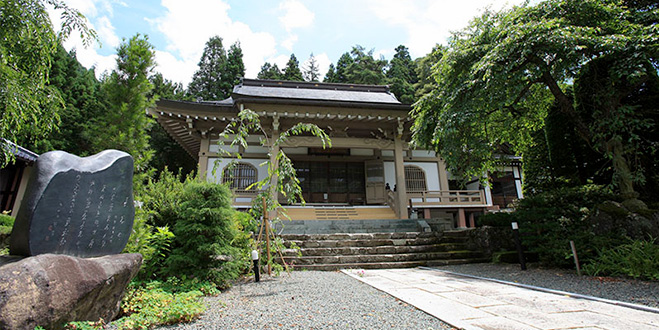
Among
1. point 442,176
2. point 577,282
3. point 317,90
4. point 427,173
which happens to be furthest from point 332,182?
point 577,282

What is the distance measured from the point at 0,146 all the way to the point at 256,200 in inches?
139

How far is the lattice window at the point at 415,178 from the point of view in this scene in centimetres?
1350

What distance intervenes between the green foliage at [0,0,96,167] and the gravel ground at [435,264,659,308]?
728 centimetres

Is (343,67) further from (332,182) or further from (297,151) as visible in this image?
(332,182)

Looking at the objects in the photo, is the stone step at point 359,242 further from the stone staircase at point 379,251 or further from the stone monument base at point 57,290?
the stone monument base at point 57,290

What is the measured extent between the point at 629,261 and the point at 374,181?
924 centimetres

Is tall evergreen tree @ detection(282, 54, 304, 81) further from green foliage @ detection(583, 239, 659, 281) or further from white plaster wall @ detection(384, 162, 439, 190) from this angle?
green foliage @ detection(583, 239, 659, 281)

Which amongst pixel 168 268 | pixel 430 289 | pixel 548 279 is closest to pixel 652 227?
pixel 548 279

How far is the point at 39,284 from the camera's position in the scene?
206 cm

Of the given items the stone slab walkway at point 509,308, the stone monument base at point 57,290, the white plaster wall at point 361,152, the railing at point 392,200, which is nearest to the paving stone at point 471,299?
the stone slab walkway at point 509,308

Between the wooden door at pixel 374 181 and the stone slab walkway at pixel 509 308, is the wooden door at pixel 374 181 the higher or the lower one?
the higher one

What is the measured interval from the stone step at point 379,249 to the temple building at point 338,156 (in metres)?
3.07

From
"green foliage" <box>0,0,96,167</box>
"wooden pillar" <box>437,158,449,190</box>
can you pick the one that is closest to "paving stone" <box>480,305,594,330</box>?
"green foliage" <box>0,0,96,167</box>

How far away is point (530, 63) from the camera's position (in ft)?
19.7
